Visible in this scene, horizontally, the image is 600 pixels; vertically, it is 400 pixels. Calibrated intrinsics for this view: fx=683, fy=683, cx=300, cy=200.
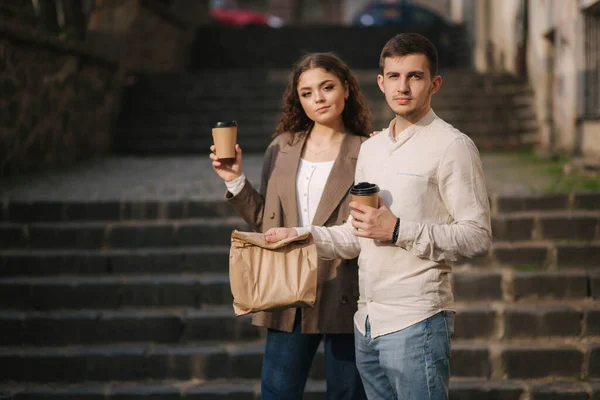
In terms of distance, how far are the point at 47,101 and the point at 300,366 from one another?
5671 mm

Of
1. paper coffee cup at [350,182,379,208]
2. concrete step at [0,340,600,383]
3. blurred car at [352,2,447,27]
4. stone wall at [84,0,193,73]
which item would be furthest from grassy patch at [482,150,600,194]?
blurred car at [352,2,447,27]

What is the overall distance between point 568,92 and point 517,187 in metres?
2.87

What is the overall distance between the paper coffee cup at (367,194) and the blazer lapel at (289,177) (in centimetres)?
71

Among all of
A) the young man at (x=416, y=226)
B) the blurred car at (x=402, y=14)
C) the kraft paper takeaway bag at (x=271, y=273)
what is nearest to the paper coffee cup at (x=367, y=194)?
the young man at (x=416, y=226)

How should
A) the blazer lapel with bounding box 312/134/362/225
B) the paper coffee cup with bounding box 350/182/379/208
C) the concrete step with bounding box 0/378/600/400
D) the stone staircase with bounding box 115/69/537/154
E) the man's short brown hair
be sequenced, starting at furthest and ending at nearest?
the stone staircase with bounding box 115/69/537/154 < the concrete step with bounding box 0/378/600/400 < the blazer lapel with bounding box 312/134/362/225 < the man's short brown hair < the paper coffee cup with bounding box 350/182/379/208

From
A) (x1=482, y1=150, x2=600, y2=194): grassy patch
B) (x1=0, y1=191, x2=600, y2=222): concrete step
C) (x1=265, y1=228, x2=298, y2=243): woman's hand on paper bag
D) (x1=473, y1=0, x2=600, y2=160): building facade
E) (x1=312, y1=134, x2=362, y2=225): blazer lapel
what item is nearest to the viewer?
(x1=265, y1=228, x2=298, y2=243): woman's hand on paper bag

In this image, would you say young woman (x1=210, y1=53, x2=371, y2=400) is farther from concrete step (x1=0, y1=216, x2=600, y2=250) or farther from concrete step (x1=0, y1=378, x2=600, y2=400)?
concrete step (x1=0, y1=216, x2=600, y2=250)

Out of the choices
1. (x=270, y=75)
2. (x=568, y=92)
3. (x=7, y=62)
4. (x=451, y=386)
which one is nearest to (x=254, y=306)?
(x=451, y=386)

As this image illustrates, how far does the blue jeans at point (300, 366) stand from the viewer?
258 centimetres

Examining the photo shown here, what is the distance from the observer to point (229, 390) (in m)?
4.10

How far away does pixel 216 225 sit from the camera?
525 cm

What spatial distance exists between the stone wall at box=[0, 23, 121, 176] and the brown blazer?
4616mm

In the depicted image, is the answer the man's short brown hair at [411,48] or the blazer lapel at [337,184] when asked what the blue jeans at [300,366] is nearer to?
the blazer lapel at [337,184]

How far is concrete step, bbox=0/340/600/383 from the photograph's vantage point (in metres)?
4.17
